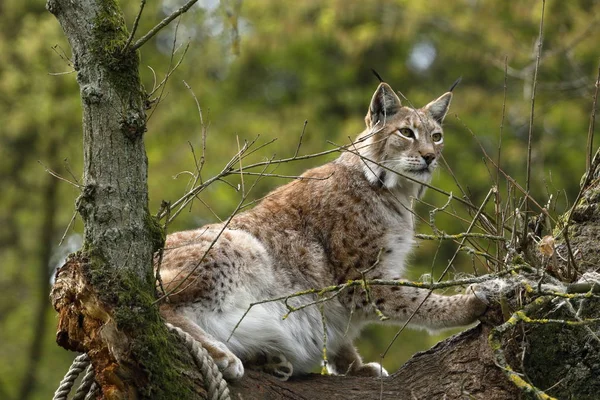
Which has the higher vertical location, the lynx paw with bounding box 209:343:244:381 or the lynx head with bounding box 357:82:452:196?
the lynx head with bounding box 357:82:452:196

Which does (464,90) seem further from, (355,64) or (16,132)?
(16,132)

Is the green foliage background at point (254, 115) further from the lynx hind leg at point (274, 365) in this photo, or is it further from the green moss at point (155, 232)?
the green moss at point (155, 232)

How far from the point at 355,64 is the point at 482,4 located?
8.34 feet

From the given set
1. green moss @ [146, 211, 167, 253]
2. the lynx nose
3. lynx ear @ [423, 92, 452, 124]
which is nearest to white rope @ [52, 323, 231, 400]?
green moss @ [146, 211, 167, 253]

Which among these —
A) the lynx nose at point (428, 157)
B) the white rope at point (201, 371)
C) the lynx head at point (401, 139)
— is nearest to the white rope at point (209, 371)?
the white rope at point (201, 371)

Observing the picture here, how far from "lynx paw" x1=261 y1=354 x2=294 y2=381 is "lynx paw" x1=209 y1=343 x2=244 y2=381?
50 cm

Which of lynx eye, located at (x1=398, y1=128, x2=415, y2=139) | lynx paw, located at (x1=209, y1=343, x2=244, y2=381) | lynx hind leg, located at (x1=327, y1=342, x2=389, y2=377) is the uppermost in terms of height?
lynx eye, located at (x1=398, y1=128, x2=415, y2=139)

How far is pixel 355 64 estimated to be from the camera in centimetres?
1509

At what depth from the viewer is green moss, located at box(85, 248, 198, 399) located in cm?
364

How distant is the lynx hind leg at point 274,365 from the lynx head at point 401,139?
1.60 meters

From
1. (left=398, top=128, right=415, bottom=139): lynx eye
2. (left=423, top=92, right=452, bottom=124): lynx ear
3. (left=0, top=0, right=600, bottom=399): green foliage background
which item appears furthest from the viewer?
(left=0, top=0, right=600, bottom=399): green foliage background

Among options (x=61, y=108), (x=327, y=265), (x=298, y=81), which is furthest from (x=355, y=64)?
(x=327, y=265)

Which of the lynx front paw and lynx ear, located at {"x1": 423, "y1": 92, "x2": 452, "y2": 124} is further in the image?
lynx ear, located at {"x1": 423, "y1": 92, "x2": 452, "y2": 124}

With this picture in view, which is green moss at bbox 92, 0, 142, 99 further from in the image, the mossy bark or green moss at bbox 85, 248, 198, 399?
green moss at bbox 85, 248, 198, 399
